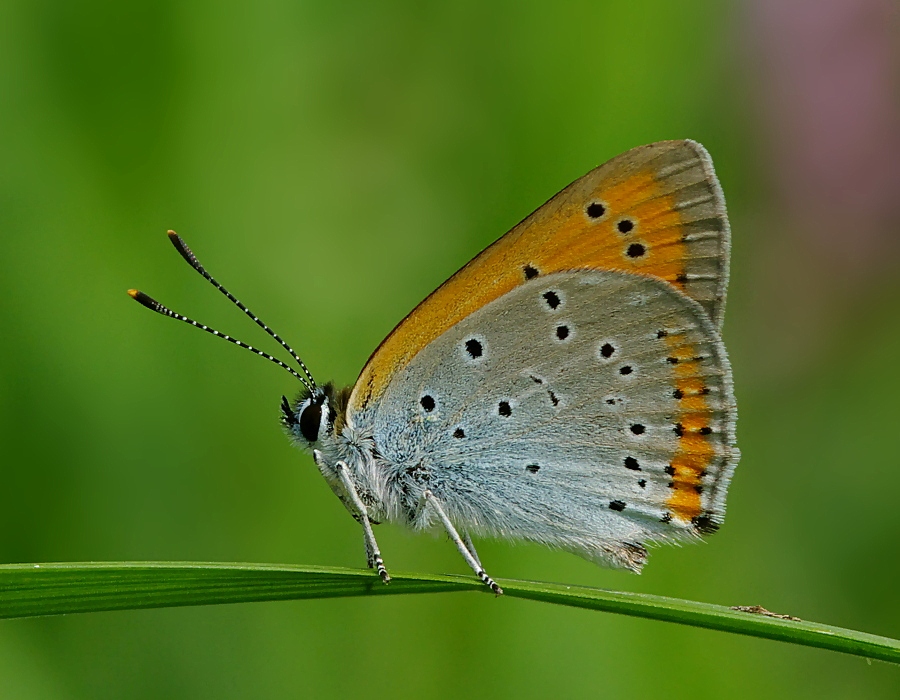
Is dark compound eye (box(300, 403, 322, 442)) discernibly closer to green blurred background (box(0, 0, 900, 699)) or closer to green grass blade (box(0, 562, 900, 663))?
green blurred background (box(0, 0, 900, 699))

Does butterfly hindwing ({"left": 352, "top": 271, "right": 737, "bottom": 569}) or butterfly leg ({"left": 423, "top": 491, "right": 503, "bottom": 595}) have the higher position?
butterfly hindwing ({"left": 352, "top": 271, "right": 737, "bottom": 569})

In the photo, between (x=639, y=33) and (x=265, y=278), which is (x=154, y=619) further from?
(x=639, y=33)

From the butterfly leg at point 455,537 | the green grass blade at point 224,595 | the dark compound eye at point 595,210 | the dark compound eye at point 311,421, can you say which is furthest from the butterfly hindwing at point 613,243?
the green grass blade at point 224,595

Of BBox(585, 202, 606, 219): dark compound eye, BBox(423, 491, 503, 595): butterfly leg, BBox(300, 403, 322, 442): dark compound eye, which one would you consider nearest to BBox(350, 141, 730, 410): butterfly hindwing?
BBox(585, 202, 606, 219): dark compound eye

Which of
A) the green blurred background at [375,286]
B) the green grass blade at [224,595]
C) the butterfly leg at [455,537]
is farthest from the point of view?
the green blurred background at [375,286]

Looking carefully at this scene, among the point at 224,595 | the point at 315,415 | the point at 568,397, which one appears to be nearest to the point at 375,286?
the point at 315,415

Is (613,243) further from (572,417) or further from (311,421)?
(311,421)

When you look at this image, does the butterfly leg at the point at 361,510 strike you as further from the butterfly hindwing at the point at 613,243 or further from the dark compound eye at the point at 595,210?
the dark compound eye at the point at 595,210
